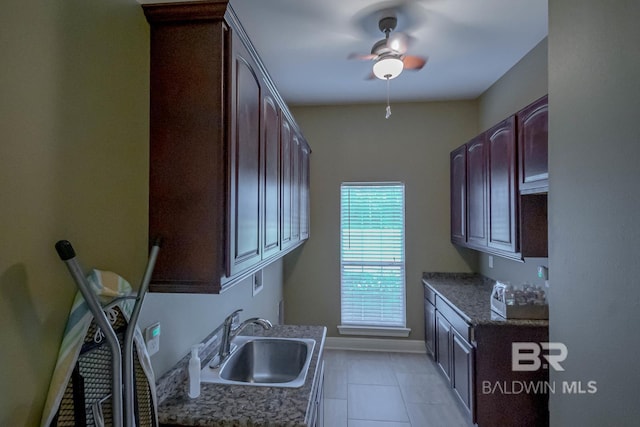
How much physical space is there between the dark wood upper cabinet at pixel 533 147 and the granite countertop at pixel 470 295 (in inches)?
36.4

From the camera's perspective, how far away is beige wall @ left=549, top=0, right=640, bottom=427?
85 centimetres

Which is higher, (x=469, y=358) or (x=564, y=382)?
(x=564, y=382)

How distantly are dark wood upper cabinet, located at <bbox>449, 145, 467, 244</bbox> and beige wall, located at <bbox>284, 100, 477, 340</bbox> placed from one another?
16 cm

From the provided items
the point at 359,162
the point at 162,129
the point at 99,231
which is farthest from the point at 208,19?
the point at 359,162

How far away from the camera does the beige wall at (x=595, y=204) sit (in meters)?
0.85

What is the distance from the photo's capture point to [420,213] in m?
3.92

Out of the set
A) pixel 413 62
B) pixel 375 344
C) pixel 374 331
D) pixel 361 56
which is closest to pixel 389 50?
pixel 361 56

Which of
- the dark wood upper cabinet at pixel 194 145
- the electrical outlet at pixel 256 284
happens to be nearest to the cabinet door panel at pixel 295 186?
the electrical outlet at pixel 256 284

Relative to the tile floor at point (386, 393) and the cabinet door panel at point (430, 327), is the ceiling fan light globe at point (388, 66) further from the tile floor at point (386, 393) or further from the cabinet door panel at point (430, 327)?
the tile floor at point (386, 393)

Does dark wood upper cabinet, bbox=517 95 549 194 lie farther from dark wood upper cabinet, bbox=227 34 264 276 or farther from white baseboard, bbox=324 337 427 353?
white baseboard, bbox=324 337 427 353

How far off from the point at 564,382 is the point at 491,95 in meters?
3.18

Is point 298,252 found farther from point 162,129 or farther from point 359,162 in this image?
point 162,129

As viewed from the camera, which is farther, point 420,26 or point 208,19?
point 420,26

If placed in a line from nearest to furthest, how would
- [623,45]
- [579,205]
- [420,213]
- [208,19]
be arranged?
[623,45]
[579,205]
[208,19]
[420,213]
